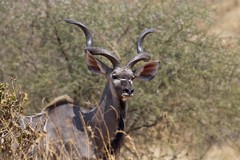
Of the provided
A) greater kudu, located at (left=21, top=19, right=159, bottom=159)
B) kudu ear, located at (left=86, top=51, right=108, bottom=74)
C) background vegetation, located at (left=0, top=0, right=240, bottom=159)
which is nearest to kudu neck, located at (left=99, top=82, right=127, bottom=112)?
greater kudu, located at (left=21, top=19, right=159, bottom=159)

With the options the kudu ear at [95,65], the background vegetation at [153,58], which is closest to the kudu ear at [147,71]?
the kudu ear at [95,65]

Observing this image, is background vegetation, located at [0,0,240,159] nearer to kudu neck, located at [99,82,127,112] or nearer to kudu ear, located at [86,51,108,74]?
kudu ear, located at [86,51,108,74]

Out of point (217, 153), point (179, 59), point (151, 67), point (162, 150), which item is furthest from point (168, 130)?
point (151, 67)

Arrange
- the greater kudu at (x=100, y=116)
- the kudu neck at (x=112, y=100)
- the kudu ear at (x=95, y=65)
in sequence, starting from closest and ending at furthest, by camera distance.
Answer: the greater kudu at (x=100, y=116)
the kudu neck at (x=112, y=100)
the kudu ear at (x=95, y=65)

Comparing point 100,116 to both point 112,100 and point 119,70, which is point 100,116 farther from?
point 119,70

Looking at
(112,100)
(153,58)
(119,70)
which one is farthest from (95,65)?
(153,58)

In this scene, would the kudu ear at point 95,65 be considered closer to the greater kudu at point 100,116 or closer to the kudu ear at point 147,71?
the greater kudu at point 100,116

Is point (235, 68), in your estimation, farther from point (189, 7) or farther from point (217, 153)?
point (217, 153)

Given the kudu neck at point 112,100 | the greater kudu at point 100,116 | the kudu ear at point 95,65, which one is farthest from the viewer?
the kudu ear at point 95,65

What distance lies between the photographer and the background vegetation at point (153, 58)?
29.4ft

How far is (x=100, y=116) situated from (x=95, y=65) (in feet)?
1.67

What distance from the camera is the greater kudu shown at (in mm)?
6414

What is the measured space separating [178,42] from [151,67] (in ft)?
7.01

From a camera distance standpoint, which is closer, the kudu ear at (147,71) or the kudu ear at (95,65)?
the kudu ear at (95,65)
